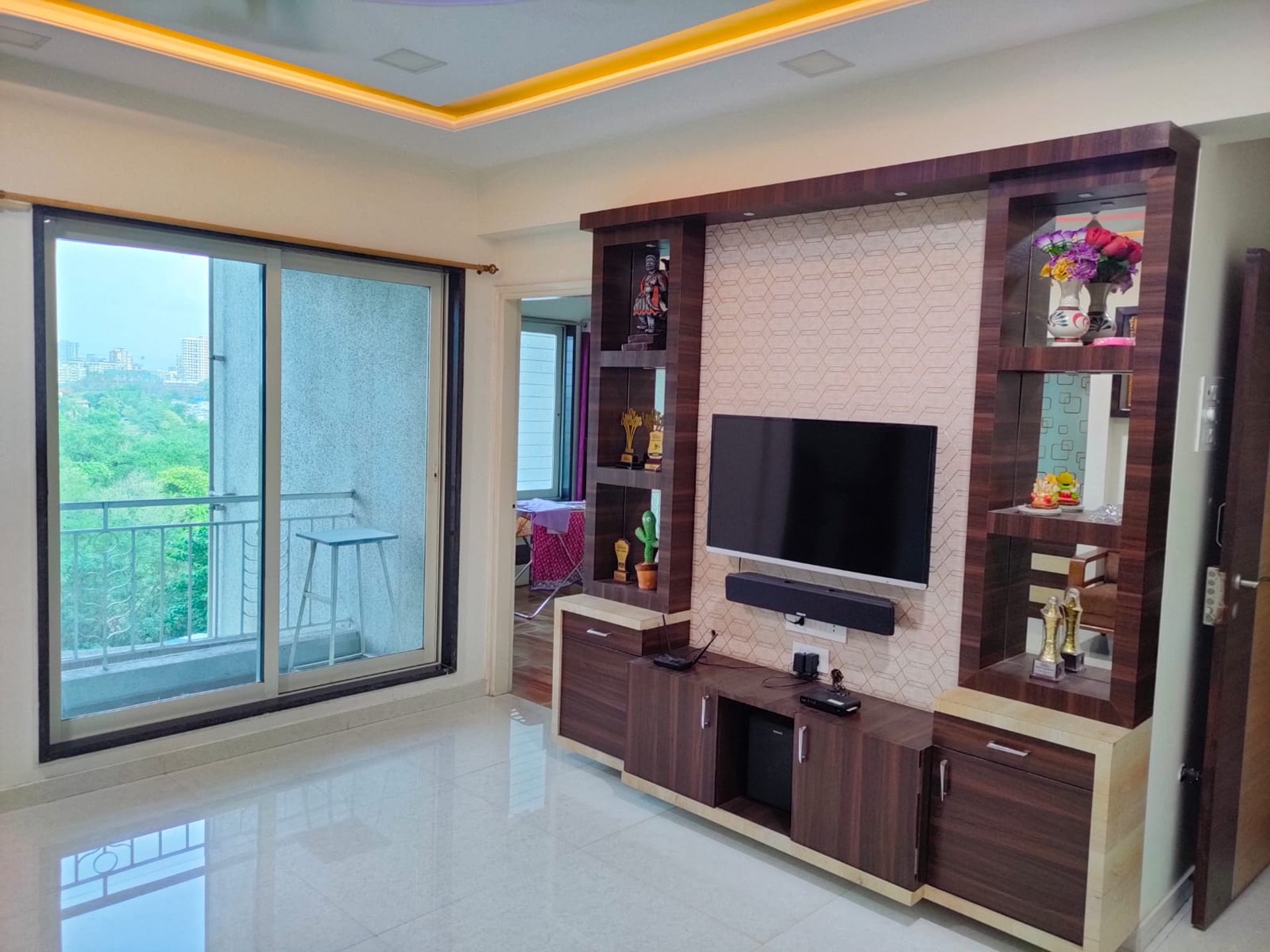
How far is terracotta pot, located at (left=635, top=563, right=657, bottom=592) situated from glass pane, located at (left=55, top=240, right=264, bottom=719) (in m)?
1.77

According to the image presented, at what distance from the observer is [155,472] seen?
154 inches

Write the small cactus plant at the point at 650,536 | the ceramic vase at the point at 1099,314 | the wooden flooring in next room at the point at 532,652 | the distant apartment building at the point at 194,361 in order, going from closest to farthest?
the ceramic vase at the point at 1099,314 → the distant apartment building at the point at 194,361 → the small cactus plant at the point at 650,536 → the wooden flooring in next room at the point at 532,652

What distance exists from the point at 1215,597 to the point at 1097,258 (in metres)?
1.14

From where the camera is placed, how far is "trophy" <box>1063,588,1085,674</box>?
2848mm

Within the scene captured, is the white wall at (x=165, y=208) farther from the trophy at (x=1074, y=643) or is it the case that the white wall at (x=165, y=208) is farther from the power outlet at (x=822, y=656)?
the trophy at (x=1074, y=643)

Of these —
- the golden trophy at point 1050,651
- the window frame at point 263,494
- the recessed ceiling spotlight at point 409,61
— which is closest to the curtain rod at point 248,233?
the window frame at point 263,494

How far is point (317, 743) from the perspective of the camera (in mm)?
4242

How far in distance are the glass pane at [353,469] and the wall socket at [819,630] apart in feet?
7.05

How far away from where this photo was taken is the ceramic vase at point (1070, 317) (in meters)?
2.74

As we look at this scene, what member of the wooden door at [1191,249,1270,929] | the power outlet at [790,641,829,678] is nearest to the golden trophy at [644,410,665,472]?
the power outlet at [790,641,829,678]

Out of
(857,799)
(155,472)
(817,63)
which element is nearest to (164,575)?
(155,472)

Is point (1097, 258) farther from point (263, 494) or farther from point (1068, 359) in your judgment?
point (263, 494)

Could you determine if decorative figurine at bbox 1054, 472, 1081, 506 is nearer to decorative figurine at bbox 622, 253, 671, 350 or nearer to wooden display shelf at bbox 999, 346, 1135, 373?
wooden display shelf at bbox 999, 346, 1135, 373

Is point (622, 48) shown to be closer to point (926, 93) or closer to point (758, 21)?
point (758, 21)
